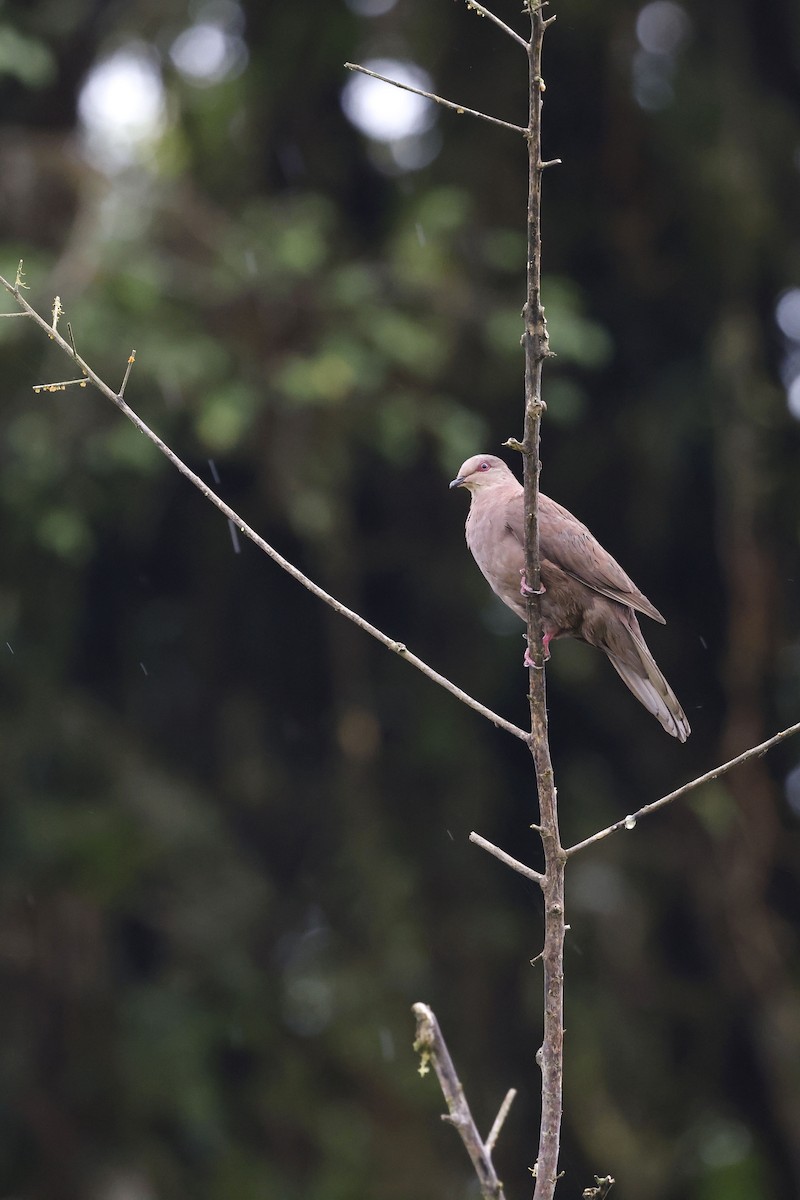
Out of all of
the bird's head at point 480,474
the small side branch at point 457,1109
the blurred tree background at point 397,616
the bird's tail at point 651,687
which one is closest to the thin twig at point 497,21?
the small side branch at point 457,1109

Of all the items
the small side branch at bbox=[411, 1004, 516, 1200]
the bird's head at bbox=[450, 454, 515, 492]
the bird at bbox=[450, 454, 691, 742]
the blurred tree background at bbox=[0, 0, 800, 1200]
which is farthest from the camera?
the blurred tree background at bbox=[0, 0, 800, 1200]

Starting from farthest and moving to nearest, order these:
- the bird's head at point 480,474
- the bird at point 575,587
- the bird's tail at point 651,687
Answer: the bird's head at point 480,474, the bird at point 575,587, the bird's tail at point 651,687

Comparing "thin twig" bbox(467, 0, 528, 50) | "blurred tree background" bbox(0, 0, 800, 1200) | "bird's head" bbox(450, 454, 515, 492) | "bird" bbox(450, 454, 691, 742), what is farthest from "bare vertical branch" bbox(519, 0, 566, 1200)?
"blurred tree background" bbox(0, 0, 800, 1200)

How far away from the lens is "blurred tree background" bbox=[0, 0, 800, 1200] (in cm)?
546

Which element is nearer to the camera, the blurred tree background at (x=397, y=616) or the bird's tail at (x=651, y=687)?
the bird's tail at (x=651, y=687)

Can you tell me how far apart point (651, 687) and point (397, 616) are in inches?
136

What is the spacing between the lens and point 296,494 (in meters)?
5.24

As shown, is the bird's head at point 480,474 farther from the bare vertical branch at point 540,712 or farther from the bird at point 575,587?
the bare vertical branch at point 540,712

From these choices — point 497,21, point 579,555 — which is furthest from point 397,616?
point 497,21

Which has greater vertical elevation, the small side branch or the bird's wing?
the bird's wing

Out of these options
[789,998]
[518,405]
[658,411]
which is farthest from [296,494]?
[789,998]

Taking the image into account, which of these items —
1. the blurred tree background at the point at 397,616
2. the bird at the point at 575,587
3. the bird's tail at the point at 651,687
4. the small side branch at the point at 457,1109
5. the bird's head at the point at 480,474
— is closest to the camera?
the small side branch at the point at 457,1109

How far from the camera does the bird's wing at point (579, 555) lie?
119 inches

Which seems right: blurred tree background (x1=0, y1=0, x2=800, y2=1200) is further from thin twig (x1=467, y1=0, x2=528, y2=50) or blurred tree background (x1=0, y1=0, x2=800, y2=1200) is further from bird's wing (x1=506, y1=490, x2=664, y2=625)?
thin twig (x1=467, y1=0, x2=528, y2=50)
